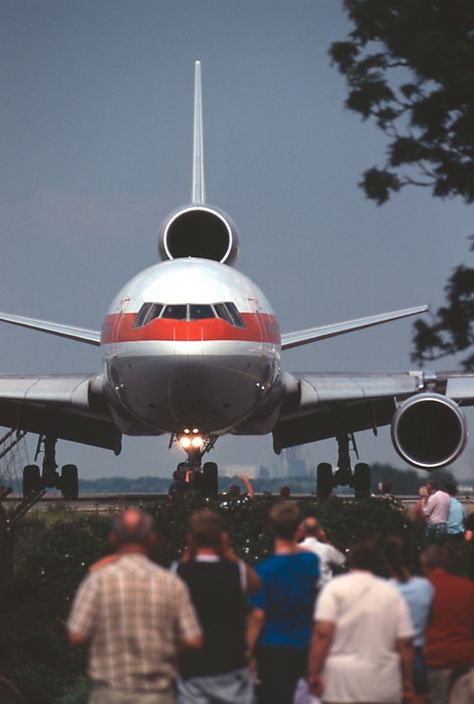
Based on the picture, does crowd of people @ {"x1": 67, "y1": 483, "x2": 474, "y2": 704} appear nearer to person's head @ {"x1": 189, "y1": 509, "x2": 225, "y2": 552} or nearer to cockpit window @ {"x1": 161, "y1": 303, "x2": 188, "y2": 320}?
person's head @ {"x1": 189, "y1": 509, "x2": 225, "y2": 552}

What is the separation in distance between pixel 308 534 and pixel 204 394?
1221 cm

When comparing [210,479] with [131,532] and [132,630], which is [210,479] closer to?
[131,532]

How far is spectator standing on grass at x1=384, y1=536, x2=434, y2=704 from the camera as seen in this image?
851 centimetres

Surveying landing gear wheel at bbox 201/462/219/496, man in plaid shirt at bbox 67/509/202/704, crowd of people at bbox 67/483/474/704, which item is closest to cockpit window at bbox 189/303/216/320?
landing gear wheel at bbox 201/462/219/496

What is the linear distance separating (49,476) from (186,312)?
797 cm

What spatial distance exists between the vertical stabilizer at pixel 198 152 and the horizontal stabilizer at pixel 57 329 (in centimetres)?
592

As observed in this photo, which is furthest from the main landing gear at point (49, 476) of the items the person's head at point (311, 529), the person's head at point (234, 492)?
the person's head at point (311, 529)

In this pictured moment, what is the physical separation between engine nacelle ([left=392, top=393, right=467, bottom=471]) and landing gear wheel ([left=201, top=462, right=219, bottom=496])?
3373mm

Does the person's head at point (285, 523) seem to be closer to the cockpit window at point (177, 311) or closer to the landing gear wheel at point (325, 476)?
the cockpit window at point (177, 311)

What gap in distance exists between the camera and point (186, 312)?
74.6 ft

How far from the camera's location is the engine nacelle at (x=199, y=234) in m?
27.3

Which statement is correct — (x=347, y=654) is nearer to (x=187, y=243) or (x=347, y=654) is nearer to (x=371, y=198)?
(x=371, y=198)

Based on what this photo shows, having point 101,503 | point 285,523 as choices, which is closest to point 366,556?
point 285,523

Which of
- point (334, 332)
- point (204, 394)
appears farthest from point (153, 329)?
point (334, 332)
